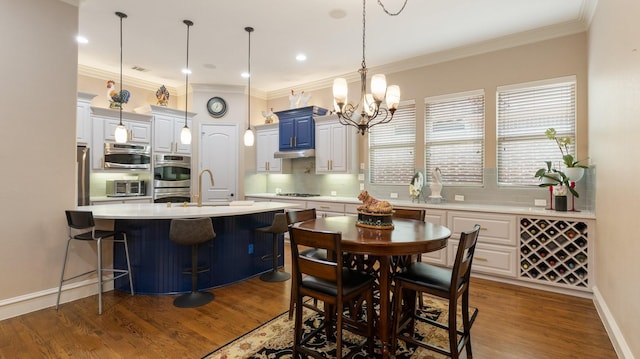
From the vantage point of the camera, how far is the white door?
6.23 metres

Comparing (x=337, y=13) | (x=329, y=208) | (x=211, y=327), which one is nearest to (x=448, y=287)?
(x=211, y=327)

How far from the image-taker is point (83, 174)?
4.61m

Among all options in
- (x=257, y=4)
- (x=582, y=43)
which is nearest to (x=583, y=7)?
(x=582, y=43)

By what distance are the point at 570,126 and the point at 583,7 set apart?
1280 mm

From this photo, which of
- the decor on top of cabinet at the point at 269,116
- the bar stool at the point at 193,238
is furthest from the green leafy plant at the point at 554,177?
the decor on top of cabinet at the point at 269,116

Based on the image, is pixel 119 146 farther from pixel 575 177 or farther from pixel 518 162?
pixel 575 177

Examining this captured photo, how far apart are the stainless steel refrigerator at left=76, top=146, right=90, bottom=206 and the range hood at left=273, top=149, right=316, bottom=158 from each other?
302cm

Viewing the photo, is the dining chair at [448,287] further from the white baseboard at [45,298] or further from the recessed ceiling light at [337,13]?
the white baseboard at [45,298]

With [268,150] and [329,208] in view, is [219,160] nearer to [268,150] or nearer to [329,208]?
[268,150]

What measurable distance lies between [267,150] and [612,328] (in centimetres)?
564

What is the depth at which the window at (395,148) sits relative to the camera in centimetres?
501

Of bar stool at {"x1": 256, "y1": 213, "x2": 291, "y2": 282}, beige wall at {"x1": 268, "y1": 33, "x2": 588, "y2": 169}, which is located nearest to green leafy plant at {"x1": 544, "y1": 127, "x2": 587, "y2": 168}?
beige wall at {"x1": 268, "y1": 33, "x2": 588, "y2": 169}

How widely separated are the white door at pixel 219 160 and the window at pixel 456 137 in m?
3.78

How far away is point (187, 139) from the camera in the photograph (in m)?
3.89
